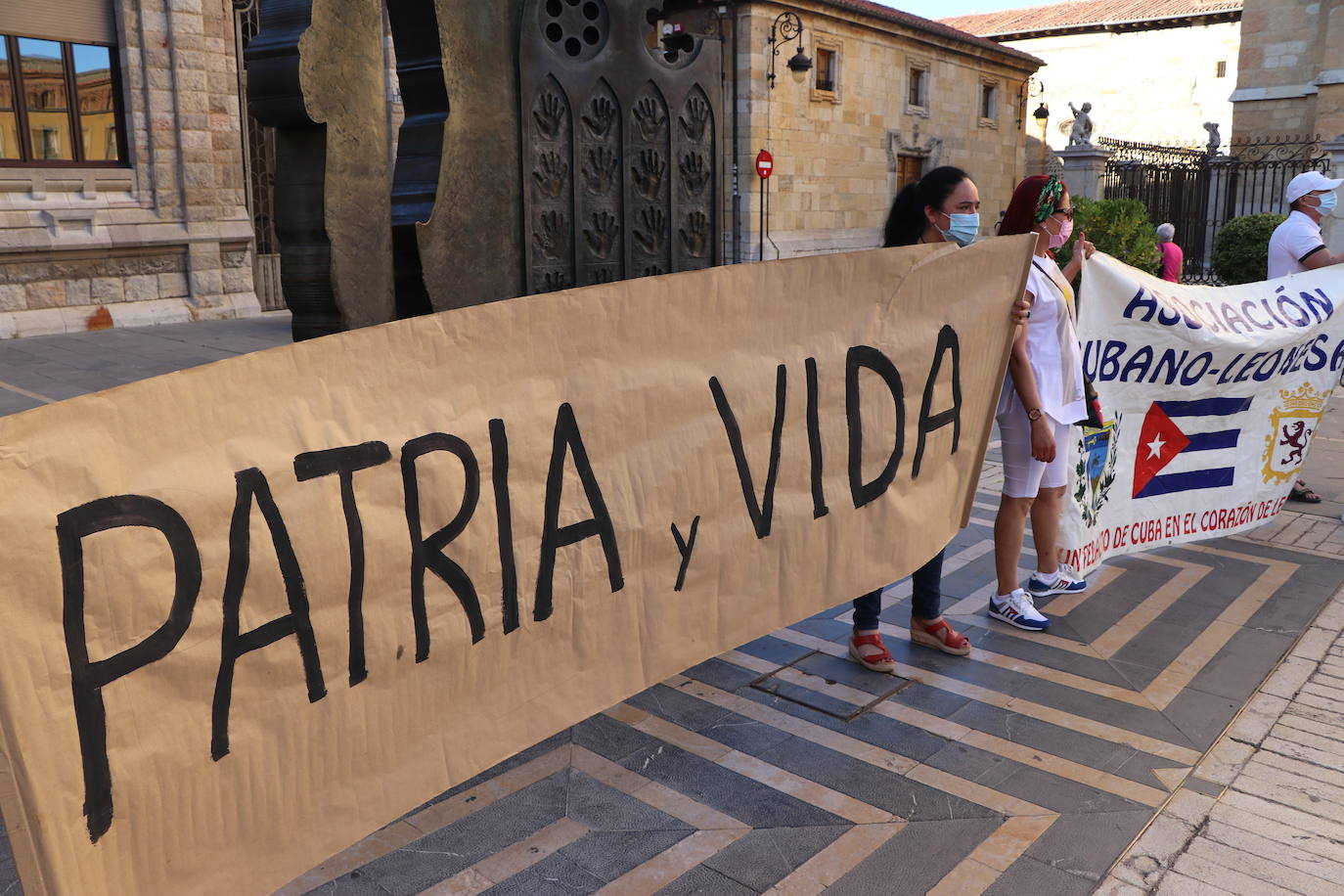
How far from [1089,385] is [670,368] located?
2.80 m

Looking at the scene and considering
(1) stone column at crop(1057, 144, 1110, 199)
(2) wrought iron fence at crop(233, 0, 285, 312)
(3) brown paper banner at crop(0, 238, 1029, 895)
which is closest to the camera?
(3) brown paper banner at crop(0, 238, 1029, 895)

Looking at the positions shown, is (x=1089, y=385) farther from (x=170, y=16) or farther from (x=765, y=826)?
(x=170, y=16)

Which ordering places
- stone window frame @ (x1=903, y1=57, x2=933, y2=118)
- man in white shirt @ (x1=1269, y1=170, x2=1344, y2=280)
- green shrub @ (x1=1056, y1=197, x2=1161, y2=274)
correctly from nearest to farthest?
1. man in white shirt @ (x1=1269, y1=170, x2=1344, y2=280)
2. green shrub @ (x1=1056, y1=197, x2=1161, y2=274)
3. stone window frame @ (x1=903, y1=57, x2=933, y2=118)

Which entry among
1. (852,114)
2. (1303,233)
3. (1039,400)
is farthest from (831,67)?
(1039,400)

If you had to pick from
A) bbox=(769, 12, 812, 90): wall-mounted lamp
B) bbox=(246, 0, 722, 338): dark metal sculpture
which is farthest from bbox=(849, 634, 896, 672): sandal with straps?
bbox=(769, 12, 812, 90): wall-mounted lamp

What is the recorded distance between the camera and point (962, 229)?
3.99 m

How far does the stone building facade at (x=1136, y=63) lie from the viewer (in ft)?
131

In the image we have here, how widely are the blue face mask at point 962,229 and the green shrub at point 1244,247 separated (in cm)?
1428

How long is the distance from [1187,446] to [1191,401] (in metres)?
0.23

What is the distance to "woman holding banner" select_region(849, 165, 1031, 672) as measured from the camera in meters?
3.97

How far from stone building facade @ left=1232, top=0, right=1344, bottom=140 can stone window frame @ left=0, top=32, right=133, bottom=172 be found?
23709mm

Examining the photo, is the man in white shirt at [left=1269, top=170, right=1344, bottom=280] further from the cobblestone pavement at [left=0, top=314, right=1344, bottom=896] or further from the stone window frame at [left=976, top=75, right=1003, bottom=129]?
the stone window frame at [left=976, top=75, right=1003, bottom=129]

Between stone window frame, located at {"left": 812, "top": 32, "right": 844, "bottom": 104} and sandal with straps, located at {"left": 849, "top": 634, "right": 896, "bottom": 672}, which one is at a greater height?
stone window frame, located at {"left": 812, "top": 32, "right": 844, "bottom": 104}

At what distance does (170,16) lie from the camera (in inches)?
539
